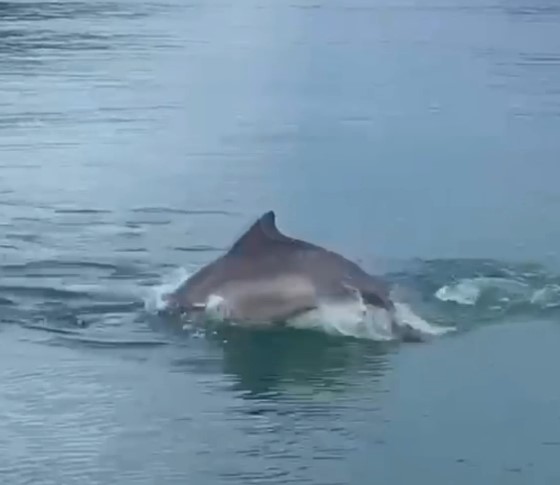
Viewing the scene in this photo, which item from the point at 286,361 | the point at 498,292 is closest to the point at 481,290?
the point at 498,292

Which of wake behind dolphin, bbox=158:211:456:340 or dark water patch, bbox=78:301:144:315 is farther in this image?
dark water patch, bbox=78:301:144:315

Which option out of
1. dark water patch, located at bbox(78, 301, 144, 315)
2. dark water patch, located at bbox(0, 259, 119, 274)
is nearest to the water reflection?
dark water patch, located at bbox(78, 301, 144, 315)

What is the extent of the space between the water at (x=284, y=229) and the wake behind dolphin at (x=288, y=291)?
0.16 metres

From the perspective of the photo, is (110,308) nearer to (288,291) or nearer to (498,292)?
(288,291)

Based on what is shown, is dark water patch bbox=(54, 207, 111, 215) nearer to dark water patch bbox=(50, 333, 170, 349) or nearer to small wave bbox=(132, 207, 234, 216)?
small wave bbox=(132, 207, 234, 216)

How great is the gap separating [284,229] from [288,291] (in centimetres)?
255

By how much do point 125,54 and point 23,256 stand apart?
9.50 metres

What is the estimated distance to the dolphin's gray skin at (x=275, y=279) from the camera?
11.4m

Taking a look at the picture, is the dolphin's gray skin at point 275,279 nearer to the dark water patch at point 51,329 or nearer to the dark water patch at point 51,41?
the dark water patch at point 51,329

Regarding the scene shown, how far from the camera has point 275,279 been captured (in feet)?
37.2

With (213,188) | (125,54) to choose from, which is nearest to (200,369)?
(213,188)

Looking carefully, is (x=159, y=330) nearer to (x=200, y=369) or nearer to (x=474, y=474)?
(x=200, y=369)

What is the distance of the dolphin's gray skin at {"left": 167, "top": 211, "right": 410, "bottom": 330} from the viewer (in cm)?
1138

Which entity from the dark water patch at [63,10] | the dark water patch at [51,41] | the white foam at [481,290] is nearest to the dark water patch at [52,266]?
the white foam at [481,290]
